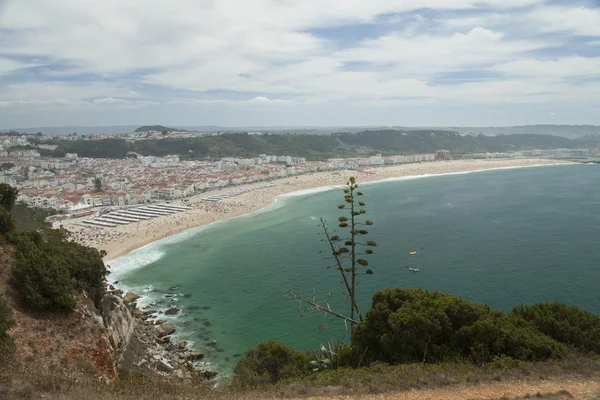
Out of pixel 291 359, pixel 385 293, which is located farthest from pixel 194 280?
pixel 385 293

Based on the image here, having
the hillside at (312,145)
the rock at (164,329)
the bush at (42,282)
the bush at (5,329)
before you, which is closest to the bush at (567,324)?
the bush at (5,329)

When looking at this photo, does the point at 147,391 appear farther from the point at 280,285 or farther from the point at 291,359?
the point at 280,285

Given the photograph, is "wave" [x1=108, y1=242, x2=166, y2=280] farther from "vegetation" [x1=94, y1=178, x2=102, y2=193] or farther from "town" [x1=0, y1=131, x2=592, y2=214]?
"vegetation" [x1=94, y1=178, x2=102, y2=193]

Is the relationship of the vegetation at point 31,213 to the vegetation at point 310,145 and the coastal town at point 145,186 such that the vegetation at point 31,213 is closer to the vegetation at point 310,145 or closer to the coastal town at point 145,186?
the coastal town at point 145,186

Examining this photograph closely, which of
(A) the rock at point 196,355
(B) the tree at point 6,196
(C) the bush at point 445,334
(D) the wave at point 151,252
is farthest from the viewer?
(D) the wave at point 151,252

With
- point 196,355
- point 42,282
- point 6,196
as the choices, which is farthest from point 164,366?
point 6,196

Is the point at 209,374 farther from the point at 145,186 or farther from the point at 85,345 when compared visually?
the point at 145,186

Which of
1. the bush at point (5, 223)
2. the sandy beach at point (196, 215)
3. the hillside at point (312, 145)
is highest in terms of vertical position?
the hillside at point (312, 145)
